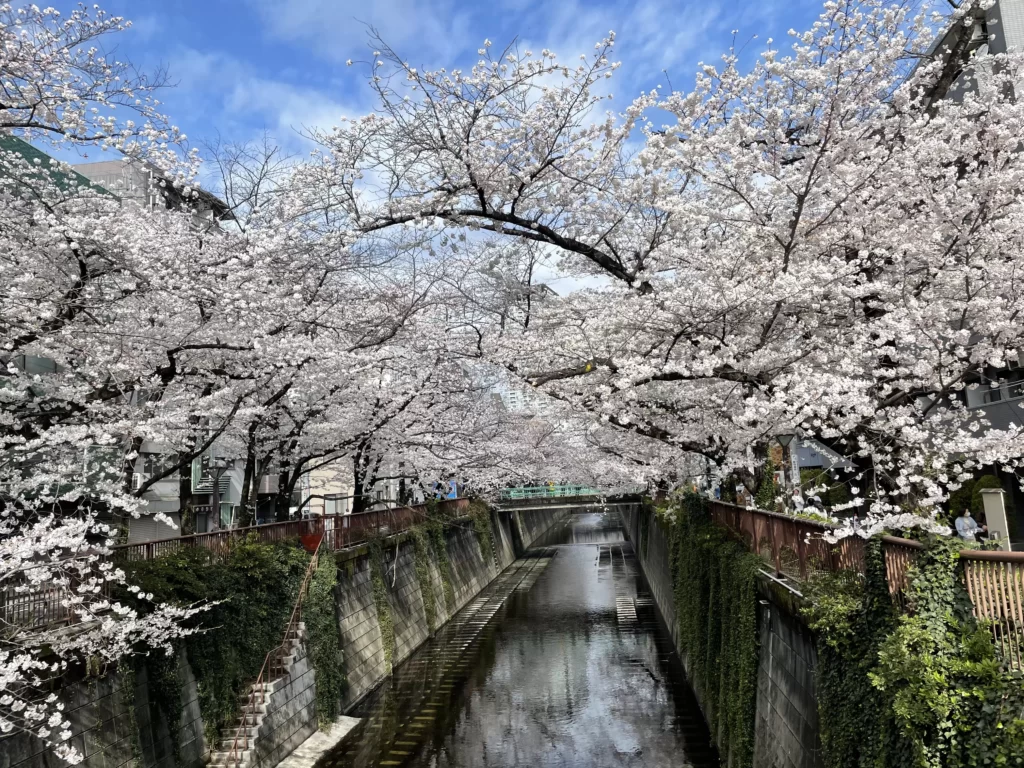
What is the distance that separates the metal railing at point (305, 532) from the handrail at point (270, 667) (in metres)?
0.79

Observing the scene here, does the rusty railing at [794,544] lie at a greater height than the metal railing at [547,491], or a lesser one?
lesser

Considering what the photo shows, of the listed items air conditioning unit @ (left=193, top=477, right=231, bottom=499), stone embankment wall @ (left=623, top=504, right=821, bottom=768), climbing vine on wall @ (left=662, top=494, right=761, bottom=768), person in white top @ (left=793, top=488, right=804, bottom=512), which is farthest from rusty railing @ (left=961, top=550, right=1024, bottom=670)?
air conditioning unit @ (left=193, top=477, right=231, bottom=499)

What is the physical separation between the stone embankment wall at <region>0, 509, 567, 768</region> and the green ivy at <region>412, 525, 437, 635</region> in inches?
5.2

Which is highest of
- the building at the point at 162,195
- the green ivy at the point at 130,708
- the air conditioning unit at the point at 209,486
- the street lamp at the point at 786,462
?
the building at the point at 162,195

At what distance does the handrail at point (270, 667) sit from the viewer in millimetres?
13969

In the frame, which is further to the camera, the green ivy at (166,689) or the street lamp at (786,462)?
the street lamp at (786,462)

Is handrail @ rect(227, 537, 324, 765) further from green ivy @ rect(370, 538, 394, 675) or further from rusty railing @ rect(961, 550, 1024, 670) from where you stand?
rusty railing @ rect(961, 550, 1024, 670)

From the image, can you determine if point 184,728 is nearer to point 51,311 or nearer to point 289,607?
point 289,607

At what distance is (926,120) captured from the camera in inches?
423

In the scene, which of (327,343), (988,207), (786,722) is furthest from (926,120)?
(327,343)

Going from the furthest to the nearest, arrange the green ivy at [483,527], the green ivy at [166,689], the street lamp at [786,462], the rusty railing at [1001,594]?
the green ivy at [483,527] < the street lamp at [786,462] < the green ivy at [166,689] < the rusty railing at [1001,594]

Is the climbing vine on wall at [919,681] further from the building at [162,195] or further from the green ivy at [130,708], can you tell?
the building at [162,195]

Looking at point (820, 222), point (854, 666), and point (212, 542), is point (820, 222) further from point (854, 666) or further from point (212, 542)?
point (212, 542)

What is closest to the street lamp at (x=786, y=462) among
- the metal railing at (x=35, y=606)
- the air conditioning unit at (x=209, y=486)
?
the metal railing at (x=35, y=606)
